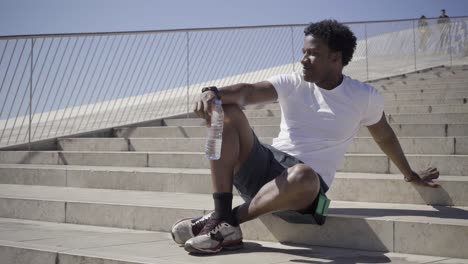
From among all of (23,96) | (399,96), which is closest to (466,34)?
(399,96)

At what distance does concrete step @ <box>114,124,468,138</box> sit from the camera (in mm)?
6125

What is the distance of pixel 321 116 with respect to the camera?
399cm

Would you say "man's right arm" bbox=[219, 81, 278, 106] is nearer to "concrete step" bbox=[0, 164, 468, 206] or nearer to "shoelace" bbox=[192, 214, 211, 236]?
"shoelace" bbox=[192, 214, 211, 236]

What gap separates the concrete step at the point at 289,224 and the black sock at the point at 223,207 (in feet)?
1.45

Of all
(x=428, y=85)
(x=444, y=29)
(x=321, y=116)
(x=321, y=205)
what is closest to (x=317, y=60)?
(x=321, y=116)

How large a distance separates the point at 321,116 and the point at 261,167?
0.46 m

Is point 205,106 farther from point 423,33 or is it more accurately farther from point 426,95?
point 423,33

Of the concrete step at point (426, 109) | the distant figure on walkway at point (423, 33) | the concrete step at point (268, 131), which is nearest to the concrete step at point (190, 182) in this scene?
the concrete step at point (268, 131)

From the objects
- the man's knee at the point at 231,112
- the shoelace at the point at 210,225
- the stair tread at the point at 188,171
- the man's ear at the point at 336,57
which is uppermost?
the man's ear at the point at 336,57

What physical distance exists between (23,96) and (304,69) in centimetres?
496

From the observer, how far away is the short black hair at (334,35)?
A: 13.4 feet

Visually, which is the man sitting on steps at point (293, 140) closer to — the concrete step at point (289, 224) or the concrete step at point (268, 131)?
the concrete step at point (289, 224)

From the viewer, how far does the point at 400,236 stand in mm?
3695

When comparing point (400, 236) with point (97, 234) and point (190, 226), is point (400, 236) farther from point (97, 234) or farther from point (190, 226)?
point (97, 234)
